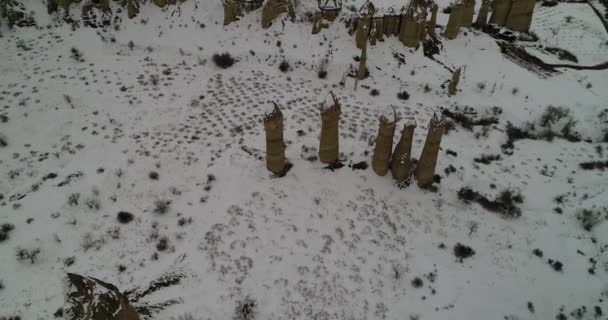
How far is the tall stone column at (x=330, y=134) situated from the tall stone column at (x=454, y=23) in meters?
7.58

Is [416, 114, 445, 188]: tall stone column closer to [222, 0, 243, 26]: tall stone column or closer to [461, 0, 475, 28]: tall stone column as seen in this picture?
[461, 0, 475, 28]: tall stone column

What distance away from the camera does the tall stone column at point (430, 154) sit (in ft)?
27.9

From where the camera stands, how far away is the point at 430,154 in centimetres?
895

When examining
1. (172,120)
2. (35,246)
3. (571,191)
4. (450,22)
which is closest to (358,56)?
(450,22)

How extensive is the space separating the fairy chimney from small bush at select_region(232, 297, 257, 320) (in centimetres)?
414

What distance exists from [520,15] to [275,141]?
11.2 meters

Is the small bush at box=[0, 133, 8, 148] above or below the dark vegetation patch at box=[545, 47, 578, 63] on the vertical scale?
below

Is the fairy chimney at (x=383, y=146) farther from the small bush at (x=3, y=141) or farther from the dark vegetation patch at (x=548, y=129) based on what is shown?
the small bush at (x=3, y=141)

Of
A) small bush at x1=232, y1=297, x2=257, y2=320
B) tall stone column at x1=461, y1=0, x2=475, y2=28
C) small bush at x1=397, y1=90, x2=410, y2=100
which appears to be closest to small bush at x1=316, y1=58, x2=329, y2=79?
small bush at x1=397, y1=90, x2=410, y2=100

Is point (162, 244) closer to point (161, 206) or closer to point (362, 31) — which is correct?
point (161, 206)

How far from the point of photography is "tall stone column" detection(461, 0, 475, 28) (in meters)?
14.4

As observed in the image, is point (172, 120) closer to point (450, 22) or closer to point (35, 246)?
point (35, 246)

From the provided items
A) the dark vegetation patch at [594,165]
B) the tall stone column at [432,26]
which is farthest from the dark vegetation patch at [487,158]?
the tall stone column at [432,26]

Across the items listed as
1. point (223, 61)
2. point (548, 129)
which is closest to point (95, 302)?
point (223, 61)
